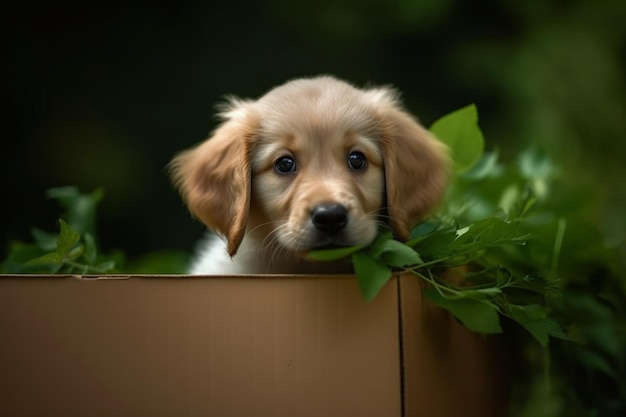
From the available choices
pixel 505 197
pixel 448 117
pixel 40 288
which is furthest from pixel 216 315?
pixel 505 197

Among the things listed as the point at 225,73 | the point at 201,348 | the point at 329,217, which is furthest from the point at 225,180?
the point at 225,73

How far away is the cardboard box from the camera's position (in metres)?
1.92

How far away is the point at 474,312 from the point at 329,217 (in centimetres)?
48

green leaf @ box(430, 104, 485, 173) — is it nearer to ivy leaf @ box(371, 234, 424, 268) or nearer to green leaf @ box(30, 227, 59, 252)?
ivy leaf @ box(371, 234, 424, 268)

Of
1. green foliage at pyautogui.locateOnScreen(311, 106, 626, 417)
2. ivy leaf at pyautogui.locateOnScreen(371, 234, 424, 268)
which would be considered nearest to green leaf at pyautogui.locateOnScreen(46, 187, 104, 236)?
green foliage at pyautogui.locateOnScreen(311, 106, 626, 417)

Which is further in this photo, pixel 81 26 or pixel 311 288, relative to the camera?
pixel 81 26

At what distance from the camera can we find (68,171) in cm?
513

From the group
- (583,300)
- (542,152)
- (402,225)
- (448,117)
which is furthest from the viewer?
(542,152)

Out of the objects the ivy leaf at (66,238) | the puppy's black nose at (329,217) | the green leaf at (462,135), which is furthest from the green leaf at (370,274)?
→ the green leaf at (462,135)

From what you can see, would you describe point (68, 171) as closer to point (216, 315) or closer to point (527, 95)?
point (527, 95)

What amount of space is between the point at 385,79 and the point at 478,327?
3.41 metres

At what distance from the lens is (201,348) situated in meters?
1.94

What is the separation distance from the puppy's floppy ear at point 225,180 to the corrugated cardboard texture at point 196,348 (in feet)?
1.44

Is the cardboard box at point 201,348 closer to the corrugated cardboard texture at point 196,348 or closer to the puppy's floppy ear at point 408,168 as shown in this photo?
the corrugated cardboard texture at point 196,348
